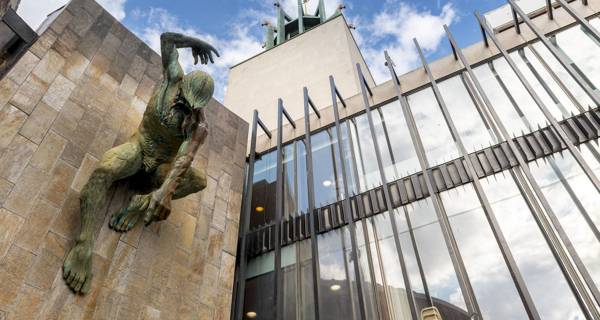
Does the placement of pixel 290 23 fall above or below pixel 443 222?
above

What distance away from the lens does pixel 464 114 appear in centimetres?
1141

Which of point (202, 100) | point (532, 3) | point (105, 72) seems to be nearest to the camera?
point (202, 100)

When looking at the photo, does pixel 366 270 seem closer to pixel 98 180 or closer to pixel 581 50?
pixel 98 180

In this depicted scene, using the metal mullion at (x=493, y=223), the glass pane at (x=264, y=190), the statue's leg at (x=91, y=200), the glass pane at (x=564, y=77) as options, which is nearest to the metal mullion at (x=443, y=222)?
the metal mullion at (x=493, y=223)

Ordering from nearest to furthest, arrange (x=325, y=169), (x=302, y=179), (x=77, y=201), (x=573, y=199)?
(x=77, y=201) < (x=573, y=199) < (x=325, y=169) < (x=302, y=179)

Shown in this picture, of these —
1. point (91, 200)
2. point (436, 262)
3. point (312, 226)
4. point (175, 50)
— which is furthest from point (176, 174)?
point (436, 262)

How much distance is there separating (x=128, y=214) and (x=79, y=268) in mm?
1252

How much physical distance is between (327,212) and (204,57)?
526 cm

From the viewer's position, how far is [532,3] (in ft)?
49.1

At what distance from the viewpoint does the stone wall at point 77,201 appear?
6.03m

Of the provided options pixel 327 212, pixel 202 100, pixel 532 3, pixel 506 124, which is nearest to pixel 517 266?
pixel 506 124

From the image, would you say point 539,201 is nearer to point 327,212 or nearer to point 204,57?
point 327,212

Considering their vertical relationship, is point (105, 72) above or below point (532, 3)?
below

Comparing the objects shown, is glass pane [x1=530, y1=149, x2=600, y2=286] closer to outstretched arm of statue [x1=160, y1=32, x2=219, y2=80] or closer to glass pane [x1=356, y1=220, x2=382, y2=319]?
glass pane [x1=356, y1=220, x2=382, y2=319]
